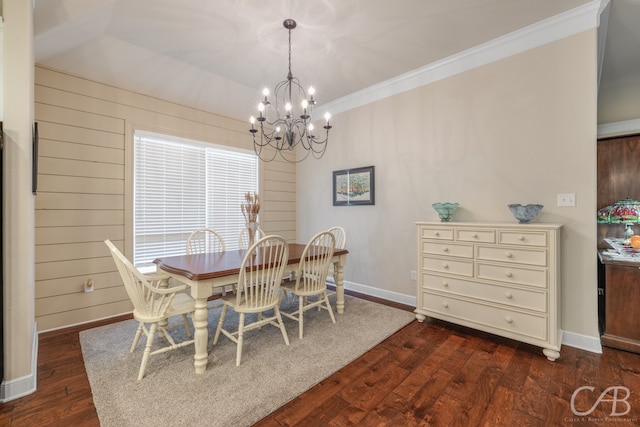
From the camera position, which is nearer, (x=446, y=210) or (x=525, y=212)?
(x=525, y=212)

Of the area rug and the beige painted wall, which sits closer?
the area rug

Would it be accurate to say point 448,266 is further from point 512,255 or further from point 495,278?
point 512,255

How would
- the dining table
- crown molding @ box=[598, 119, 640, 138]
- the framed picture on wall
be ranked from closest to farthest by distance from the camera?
the dining table
the framed picture on wall
crown molding @ box=[598, 119, 640, 138]

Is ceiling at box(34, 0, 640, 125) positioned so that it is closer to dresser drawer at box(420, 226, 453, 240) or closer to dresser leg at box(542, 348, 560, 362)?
dresser drawer at box(420, 226, 453, 240)

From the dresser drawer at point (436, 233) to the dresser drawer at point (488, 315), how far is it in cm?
59

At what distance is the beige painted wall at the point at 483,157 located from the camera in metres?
2.37

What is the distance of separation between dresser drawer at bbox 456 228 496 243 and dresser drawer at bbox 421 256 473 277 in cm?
21

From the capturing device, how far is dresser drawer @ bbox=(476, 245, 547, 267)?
88.4 inches

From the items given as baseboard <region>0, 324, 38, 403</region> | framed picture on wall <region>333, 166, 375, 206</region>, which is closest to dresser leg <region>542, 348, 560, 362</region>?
framed picture on wall <region>333, 166, 375, 206</region>

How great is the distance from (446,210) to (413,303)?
1239mm

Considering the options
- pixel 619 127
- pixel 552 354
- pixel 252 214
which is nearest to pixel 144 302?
pixel 252 214

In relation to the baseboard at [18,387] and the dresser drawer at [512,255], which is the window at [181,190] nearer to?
the baseboard at [18,387]

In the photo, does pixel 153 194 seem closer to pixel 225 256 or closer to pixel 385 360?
pixel 225 256

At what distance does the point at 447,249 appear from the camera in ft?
9.00
